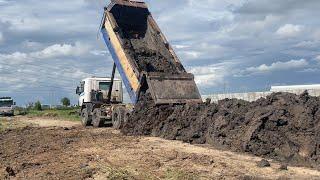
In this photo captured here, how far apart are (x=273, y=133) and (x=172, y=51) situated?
858 centimetres

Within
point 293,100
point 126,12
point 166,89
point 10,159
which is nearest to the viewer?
point 10,159

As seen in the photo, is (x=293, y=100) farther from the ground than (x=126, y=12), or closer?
closer

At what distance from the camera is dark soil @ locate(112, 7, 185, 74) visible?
20375 millimetres

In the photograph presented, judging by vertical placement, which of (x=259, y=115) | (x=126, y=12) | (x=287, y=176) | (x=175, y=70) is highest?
(x=126, y=12)

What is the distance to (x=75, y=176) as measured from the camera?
10141 mm

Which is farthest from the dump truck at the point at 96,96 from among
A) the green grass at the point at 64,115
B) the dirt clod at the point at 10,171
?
the dirt clod at the point at 10,171

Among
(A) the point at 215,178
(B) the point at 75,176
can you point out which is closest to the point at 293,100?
(A) the point at 215,178

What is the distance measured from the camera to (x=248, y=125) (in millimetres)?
14422

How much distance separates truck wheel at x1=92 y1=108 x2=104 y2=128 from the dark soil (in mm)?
4167

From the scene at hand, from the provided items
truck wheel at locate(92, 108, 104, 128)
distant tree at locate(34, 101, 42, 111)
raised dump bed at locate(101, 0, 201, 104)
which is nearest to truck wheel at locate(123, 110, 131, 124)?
raised dump bed at locate(101, 0, 201, 104)

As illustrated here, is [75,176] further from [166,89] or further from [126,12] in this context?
[126,12]

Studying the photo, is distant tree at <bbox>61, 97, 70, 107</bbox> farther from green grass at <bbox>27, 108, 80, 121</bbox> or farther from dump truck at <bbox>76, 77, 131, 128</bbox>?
dump truck at <bbox>76, 77, 131, 128</bbox>

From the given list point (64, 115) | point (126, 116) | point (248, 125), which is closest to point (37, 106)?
point (64, 115)

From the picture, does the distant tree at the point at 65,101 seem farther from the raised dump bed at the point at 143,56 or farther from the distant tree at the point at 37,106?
the raised dump bed at the point at 143,56
